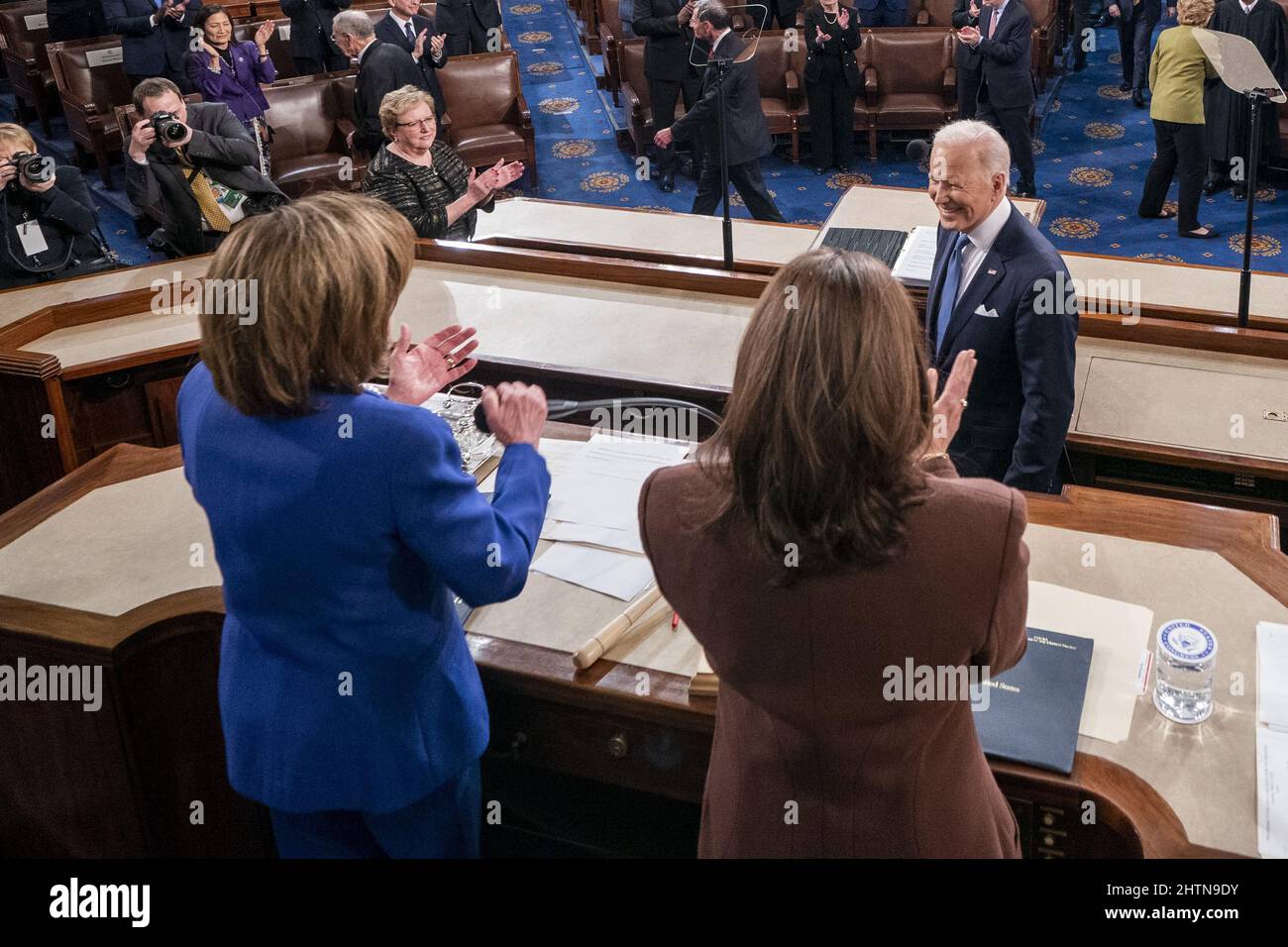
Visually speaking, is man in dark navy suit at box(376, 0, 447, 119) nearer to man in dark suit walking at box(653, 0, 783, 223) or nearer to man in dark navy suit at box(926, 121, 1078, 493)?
man in dark suit walking at box(653, 0, 783, 223)

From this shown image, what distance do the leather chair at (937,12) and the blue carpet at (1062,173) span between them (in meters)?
0.81

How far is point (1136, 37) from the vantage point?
25.5 ft

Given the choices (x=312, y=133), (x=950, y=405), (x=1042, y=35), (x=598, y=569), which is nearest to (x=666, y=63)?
(x=312, y=133)

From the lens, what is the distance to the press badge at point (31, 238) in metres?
4.27

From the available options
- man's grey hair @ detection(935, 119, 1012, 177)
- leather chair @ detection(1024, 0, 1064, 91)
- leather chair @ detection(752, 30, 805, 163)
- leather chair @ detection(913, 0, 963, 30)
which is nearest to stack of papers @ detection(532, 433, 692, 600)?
man's grey hair @ detection(935, 119, 1012, 177)

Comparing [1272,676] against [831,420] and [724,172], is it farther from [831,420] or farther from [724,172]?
[724,172]

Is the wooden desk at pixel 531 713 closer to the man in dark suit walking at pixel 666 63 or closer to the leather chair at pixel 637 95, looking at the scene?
the man in dark suit walking at pixel 666 63

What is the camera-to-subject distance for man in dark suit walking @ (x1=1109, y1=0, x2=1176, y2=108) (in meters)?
7.67

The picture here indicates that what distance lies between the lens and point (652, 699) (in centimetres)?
187

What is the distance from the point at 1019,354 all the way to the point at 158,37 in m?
5.86

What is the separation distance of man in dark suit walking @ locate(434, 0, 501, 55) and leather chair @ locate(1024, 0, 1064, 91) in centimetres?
332

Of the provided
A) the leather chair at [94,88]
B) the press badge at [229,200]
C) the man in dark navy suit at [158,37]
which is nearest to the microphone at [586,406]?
the press badge at [229,200]
